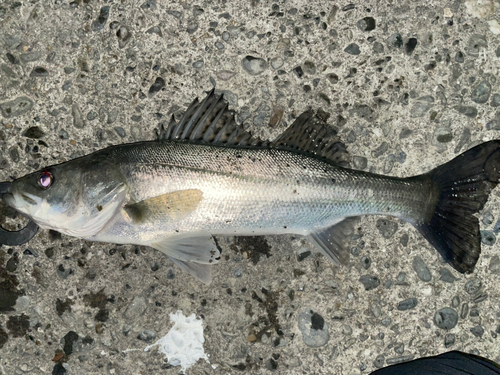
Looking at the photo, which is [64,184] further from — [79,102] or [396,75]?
[396,75]

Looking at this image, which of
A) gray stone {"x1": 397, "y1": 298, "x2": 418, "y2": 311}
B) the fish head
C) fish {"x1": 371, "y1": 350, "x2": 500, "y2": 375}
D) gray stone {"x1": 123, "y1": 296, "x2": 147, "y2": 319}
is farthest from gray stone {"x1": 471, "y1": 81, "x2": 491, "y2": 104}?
gray stone {"x1": 123, "y1": 296, "x2": 147, "y2": 319}

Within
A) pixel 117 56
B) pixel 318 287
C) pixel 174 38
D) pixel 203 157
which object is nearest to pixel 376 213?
pixel 318 287

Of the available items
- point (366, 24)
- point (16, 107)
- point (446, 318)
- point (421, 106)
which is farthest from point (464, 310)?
point (16, 107)

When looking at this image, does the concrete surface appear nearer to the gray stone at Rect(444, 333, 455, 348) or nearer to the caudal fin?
the gray stone at Rect(444, 333, 455, 348)

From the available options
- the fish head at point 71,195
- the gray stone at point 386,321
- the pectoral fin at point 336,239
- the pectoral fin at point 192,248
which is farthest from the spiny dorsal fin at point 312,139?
the gray stone at point 386,321

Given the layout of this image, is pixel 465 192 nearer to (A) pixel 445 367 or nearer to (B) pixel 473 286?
(B) pixel 473 286
